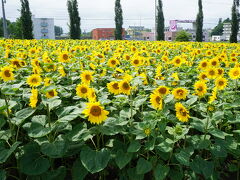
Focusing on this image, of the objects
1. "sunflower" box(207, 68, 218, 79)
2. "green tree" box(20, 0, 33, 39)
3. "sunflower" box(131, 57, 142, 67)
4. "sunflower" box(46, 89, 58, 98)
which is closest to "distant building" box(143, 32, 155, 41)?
"green tree" box(20, 0, 33, 39)

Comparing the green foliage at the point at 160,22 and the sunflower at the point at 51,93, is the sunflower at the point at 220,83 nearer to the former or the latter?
the sunflower at the point at 51,93

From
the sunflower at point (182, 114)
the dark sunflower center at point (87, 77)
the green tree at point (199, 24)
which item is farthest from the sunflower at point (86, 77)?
the green tree at point (199, 24)

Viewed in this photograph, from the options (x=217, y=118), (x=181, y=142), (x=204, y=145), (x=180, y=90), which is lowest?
(x=181, y=142)

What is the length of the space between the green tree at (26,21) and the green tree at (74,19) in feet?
18.2

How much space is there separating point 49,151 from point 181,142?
1445 mm

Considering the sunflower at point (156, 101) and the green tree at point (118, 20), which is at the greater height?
the green tree at point (118, 20)

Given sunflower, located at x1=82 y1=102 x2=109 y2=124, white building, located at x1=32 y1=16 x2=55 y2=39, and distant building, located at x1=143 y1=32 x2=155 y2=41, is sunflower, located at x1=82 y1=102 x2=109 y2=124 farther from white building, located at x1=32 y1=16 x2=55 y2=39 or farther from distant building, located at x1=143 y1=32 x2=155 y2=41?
white building, located at x1=32 y1=16 x2=55 y2=39

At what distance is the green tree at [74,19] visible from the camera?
29.6 meters

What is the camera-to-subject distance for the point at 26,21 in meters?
24.7

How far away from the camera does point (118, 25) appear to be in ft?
112

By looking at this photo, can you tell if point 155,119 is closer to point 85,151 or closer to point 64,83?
point 85,151

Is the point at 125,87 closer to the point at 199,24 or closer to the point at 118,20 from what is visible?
the point at 118,20

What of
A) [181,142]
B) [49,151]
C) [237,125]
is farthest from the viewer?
[181,142]

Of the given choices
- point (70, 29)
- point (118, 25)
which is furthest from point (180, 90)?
point (118, 25)
